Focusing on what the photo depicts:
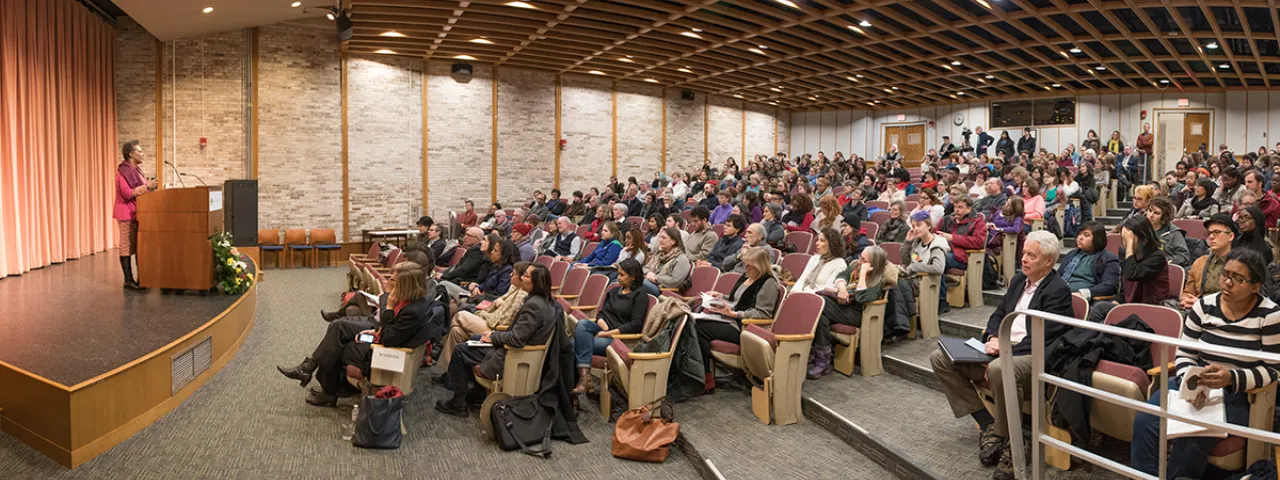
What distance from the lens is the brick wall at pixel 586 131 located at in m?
16.0

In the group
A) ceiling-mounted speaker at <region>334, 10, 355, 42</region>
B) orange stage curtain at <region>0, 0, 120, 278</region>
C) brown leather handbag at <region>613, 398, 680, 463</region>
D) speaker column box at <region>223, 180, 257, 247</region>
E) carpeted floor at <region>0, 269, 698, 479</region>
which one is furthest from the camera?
speaker column box at <region>223, 180, 257, 247</region>

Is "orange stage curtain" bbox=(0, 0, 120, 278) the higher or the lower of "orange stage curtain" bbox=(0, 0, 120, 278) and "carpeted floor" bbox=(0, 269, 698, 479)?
the higher

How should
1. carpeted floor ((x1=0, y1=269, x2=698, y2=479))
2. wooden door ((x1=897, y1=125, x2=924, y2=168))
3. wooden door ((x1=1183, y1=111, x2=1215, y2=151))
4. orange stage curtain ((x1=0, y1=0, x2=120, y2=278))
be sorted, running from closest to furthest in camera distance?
carpeted floor ((x1=0, y1=269, x2=698, y2=479)) → orange stage curtain ((x1=0, y1=0, x2=120, y2=278)) → wooden door ((x1=1183, y1=111, x2=1215, y2=151)) → wooden door ((x1=897, y1=125, x2=924, y2=168))

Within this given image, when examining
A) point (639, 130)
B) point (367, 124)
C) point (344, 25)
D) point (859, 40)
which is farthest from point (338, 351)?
point (639, 130)

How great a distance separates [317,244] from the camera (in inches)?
506

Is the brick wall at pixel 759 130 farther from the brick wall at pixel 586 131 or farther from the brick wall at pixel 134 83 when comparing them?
the brick wall at pixel 134 83

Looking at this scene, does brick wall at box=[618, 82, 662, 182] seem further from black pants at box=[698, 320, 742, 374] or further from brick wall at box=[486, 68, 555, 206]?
black pants at box=[698, 320, 742, 374]

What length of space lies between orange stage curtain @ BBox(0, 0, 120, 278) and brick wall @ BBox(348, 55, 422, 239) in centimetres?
349

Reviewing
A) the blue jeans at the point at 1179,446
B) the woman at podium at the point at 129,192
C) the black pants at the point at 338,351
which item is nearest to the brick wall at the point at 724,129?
the woman at podium at the point at 129,192

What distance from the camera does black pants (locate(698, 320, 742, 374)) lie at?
15.9ft

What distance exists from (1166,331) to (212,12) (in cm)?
1126

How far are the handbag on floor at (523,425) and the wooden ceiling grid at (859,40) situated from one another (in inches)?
271

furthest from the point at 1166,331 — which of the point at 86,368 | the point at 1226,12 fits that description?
the point at 1226,12

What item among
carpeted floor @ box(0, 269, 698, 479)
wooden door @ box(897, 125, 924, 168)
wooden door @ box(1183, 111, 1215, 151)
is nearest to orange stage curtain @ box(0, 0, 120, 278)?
carpeted floor @ box(0, 269, 698, 479)
